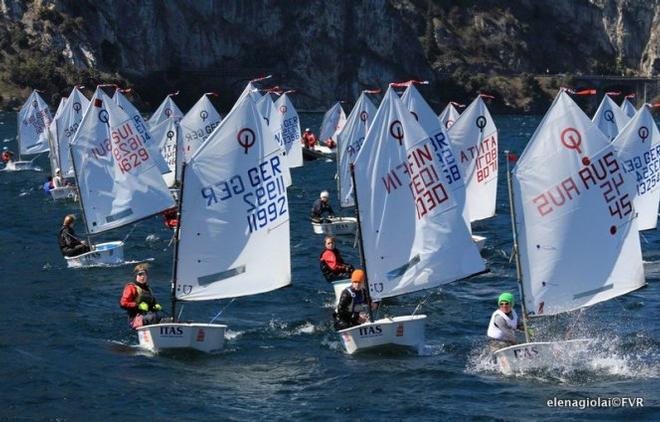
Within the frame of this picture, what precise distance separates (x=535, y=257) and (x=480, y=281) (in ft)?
37.7

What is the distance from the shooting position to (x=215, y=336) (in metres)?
26.9

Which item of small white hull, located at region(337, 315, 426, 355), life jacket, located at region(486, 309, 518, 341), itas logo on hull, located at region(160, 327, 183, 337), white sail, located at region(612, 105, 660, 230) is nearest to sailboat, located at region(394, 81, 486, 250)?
small white hull, located at region(337, 315, 426, 355)

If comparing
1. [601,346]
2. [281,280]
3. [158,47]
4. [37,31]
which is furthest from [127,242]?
[158,47]

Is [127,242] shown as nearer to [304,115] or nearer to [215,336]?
[215,336]

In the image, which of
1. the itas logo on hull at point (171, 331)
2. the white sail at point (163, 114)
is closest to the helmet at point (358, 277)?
the itas logo on hull at point (171, 331)

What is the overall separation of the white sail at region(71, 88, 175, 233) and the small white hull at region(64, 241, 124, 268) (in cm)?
159

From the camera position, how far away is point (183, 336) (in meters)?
26.5

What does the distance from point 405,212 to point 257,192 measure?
145 inches

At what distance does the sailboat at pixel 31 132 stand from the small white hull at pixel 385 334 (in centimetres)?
5078

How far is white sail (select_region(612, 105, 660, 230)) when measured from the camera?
1567 inches

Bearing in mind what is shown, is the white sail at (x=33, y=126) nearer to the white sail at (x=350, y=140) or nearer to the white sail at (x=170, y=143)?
the white sail at (x=170, y=143)

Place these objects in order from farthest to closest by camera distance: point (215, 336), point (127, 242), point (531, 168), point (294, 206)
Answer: point (294, 206)
point (127, 242)
point (215, 336)
point (531, 168)

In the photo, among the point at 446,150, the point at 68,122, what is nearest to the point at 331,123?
the point at 68,122

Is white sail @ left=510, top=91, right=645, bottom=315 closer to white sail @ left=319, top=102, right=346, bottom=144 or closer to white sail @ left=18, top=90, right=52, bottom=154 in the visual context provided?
white sail @ left=18, top=90, right=52, bottom=154
